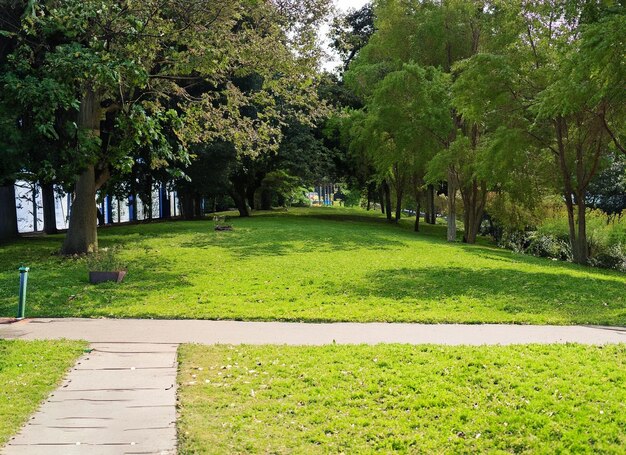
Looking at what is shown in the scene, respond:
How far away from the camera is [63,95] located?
12258 millimetres

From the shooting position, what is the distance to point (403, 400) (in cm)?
576

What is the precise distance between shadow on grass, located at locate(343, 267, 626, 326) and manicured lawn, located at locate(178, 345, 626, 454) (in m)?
3.20

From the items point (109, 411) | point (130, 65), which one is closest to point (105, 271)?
point (130, 65)

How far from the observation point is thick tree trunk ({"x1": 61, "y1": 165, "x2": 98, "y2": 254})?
16578mm

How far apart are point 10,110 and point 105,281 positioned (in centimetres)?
474

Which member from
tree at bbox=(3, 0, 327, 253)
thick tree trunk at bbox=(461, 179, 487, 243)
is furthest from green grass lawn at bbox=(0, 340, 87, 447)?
thick tree trunk at bbox=(461, 179, 487, 243)

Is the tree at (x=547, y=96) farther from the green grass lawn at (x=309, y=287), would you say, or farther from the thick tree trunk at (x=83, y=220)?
the thick tree trunk at (x=83, y=220)

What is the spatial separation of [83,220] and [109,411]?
39.7 ft

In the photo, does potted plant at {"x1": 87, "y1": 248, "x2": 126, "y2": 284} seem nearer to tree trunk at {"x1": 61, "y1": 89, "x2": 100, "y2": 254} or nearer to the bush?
tree trunk at {"x1": 61, "y1": 89, "x2": 100, "y2": 254}

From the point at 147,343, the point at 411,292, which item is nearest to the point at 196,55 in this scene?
the point at 411,292

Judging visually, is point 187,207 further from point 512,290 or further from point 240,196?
point 512,290

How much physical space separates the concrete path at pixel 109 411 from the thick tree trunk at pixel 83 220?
9.98 meters

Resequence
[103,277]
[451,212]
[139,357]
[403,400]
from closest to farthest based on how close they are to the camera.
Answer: [403,400]
[139,357]
[103,277]
[451,212]

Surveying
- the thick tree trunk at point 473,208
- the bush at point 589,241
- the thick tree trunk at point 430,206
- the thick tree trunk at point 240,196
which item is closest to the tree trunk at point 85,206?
the bush at point 589,241
